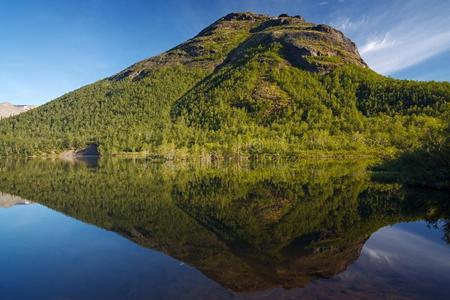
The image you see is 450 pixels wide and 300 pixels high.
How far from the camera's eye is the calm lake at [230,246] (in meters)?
17.7

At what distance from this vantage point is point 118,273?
20.4 meters

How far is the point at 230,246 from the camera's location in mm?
24625

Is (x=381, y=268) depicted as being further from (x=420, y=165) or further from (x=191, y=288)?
(x=420, y=165)

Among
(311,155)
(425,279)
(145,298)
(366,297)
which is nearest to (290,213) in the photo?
(425,279)

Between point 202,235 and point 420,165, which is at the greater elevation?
point 420,165

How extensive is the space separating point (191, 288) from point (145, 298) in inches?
91.2

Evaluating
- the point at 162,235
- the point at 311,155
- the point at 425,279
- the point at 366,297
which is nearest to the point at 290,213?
the point at 162,235

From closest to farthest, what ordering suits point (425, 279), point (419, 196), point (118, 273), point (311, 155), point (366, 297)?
point (366, 297) < point (425, 279) < point (118, 273) < point (419, 196) < point (311, 155)

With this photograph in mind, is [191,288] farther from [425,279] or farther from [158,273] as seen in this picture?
[425,279]

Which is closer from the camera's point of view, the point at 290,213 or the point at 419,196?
the point at 290,213

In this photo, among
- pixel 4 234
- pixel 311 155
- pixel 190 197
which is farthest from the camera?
Result: pixel 311 155

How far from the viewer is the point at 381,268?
67.7 ft

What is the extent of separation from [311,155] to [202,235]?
14138cm

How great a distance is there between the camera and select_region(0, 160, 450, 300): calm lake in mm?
17734
